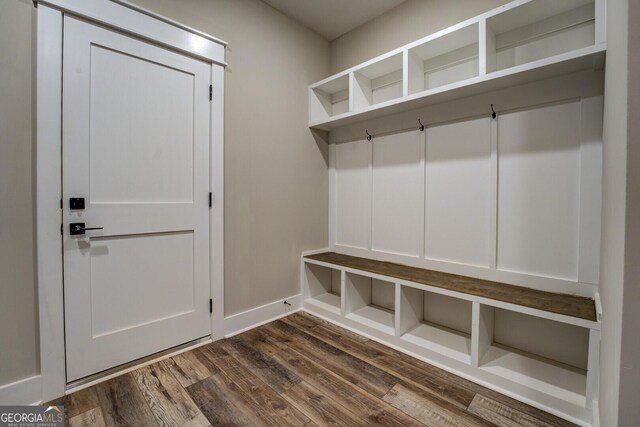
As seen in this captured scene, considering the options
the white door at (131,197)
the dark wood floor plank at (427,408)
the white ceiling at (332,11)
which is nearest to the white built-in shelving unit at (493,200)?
the dark wood floor plank at (427,408)

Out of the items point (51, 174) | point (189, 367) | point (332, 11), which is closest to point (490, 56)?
point (332, 11)

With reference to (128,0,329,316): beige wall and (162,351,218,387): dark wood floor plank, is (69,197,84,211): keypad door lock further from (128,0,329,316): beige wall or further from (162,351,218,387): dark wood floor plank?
(162,351,218,387): dark wood floor plank

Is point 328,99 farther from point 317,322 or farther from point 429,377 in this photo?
point 429,377

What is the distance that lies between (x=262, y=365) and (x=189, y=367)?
0.48 meters

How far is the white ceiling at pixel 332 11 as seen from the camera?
2490mm

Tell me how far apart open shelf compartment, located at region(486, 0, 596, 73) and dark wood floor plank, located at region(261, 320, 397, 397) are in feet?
6.82

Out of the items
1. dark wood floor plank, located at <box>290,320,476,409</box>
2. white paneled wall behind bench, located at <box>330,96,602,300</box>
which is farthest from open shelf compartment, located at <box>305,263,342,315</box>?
white paneled wall behind bench, located at <box>330,96,602,300</box>

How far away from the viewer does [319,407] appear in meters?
1.52

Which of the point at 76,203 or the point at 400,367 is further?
the point at 400,367

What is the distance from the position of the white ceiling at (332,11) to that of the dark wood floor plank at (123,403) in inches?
121

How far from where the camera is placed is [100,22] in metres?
1.69

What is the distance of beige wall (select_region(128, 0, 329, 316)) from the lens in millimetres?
2301

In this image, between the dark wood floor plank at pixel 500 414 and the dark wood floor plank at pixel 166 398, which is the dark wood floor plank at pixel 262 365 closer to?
the dark wood floor plank at pixel 166 398

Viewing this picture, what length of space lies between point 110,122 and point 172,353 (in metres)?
1.61
